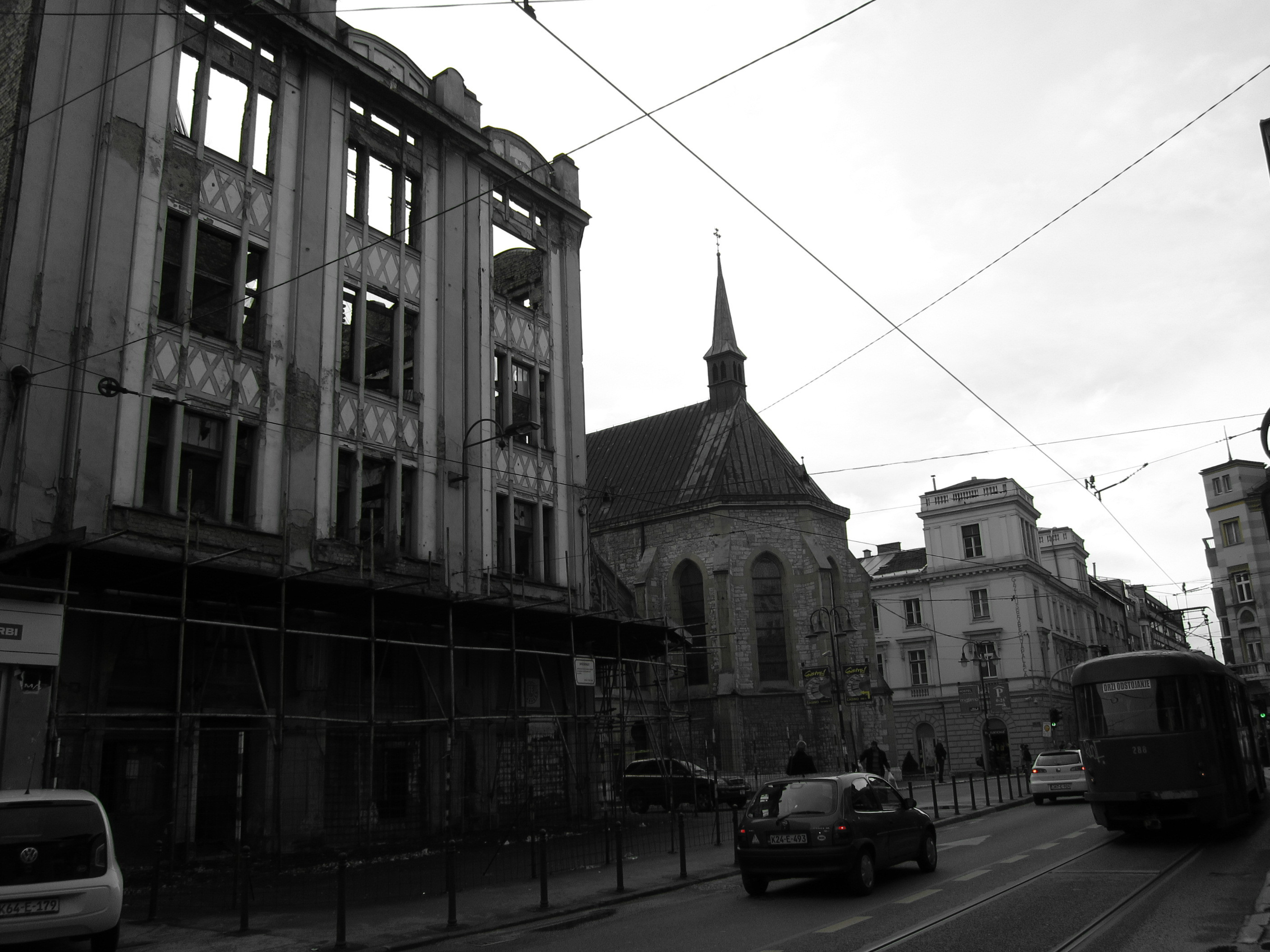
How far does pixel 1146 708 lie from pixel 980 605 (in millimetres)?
42032

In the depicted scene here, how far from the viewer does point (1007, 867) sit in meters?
13.8

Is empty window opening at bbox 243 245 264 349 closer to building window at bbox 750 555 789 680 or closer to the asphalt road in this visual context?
the asphalt road

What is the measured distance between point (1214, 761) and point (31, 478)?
1771 centimetres

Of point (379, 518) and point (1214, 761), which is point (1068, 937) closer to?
point (1214, 761)

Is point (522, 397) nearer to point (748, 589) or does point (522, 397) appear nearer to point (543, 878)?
point (543, 878)

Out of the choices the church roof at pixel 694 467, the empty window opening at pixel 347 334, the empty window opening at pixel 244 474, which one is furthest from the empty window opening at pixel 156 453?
the church roof at pixel 694 467

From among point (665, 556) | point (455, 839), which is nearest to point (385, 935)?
point (455, 839)

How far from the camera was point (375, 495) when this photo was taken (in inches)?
783

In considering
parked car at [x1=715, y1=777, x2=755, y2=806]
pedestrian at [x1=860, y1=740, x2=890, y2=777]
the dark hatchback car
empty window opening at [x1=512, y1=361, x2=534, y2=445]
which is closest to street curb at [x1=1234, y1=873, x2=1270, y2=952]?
the dark hatchback car

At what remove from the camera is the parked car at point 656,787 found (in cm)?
2758

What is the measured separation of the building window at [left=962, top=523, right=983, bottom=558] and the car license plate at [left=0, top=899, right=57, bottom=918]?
177 ft

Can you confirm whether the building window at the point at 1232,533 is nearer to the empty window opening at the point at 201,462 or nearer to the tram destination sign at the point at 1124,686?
the tram destination sign at the point at 1124,686

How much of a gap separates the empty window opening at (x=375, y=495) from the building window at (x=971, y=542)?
4427 cm

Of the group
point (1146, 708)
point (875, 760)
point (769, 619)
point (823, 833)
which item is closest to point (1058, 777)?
point (875, 760)
